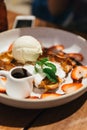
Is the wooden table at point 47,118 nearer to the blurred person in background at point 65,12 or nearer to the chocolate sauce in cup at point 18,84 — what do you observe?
the chocolate sauce in cup at point 18,84

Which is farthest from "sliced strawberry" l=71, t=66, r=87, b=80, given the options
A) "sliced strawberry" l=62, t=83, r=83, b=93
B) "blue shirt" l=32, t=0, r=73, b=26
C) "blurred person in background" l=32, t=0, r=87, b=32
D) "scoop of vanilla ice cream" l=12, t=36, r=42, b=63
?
"blue shirt" l=32, t=0, r=73, b=26

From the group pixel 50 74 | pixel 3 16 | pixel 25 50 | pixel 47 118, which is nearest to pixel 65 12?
pixel 3 16

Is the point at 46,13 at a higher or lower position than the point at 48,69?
lower

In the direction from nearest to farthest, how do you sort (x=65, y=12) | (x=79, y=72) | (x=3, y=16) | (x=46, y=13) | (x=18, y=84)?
(x=18, y=84) → (x=79, y=72) → (x=3, y=16) → (x=65, y=12) → (x=46, y=13)

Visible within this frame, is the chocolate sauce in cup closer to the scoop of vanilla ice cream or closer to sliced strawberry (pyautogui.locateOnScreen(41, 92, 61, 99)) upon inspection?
sliced strawberry (pyautogui.locateOnScreen(41, 92, 61, 99))

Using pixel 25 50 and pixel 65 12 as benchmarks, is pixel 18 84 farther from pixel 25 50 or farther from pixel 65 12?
pixel 65 12

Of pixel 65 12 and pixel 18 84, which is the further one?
pixel 65 12

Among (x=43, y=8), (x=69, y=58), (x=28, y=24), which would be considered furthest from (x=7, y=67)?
(x=43, y=8)

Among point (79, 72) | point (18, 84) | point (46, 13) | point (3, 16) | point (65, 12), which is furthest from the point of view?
point (46, 13)
